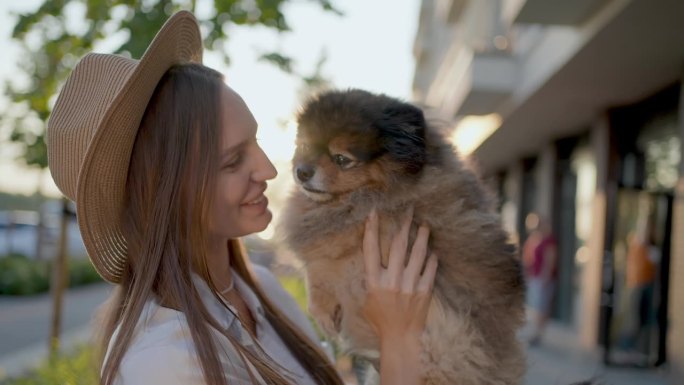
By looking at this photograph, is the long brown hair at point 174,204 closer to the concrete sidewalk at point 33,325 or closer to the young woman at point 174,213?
the young woman at point 174,213

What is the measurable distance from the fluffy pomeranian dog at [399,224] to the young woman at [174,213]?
0.14 m

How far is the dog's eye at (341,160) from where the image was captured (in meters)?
2.42

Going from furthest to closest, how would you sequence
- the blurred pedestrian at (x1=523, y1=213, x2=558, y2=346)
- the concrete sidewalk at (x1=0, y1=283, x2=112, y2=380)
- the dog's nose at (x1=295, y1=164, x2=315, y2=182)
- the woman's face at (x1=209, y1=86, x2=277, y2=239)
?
the blurred pedestrian at (x1=523, y1=213, x2=558, y2=346)
the concrete sidewalk at (x1=0, y1=283, x2=112, y2=380)
the dog's nose at (x1=295, y1=164, x2=315, y2=182)
the woman's face at (x1=209, y1=86, x2=277, y2=239)

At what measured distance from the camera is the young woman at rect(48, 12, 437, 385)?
68.0 inches

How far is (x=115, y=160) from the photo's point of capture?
1.85m

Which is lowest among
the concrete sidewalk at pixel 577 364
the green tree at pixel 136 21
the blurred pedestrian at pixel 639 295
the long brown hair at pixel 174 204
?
the concrete sidewalk at pixel 577 364

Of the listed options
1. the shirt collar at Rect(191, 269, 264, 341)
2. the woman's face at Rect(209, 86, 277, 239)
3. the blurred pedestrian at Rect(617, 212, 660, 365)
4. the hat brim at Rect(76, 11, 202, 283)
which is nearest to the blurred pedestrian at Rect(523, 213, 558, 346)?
the blurred pedestrian at Rect(617, 212, 660, 365)

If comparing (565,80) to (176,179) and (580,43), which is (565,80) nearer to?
(580,43)

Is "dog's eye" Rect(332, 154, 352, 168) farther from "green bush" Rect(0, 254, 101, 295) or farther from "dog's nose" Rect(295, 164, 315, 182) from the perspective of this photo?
"green bush" Rect(0, 254, 101, 295)

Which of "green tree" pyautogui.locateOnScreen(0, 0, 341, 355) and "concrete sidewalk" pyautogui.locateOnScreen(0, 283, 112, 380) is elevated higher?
"green tree" pyautogui.locateOnScreen(0, 0, 341, 355)

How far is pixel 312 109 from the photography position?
2545 mm

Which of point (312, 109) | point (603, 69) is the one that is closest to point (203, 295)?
point (312, 109)

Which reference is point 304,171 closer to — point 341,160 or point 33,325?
point 341,160

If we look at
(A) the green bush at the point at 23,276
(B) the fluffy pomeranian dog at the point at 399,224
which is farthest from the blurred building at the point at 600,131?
(A) the green bush at the point at 23,276
